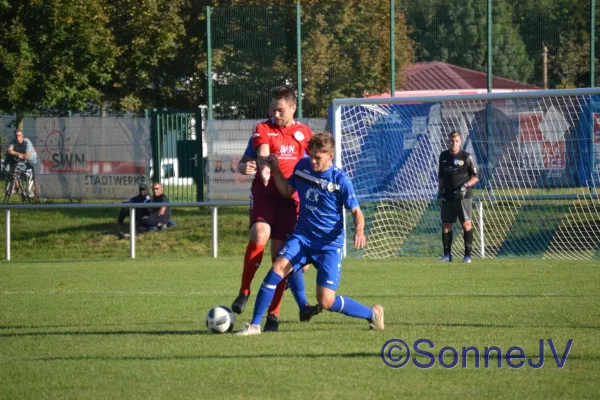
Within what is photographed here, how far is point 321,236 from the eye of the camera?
744 centimetres

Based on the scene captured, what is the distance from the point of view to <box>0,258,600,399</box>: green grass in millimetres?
5492

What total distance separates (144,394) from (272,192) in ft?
9.97

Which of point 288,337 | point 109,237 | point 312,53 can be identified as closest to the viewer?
point 288,337

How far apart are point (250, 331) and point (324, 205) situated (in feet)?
3.80

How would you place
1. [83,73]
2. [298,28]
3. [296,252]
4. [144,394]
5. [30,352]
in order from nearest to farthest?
[144,394]
[30,352]
[296,252]
[298,28]
[83,73]

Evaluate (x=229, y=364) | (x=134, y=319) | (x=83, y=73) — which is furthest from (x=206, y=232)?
(x=229, y=364)

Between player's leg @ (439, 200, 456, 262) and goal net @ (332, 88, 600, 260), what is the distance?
3.10 ft

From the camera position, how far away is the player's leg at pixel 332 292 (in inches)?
290

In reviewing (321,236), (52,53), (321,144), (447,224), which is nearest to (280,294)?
(321,236)

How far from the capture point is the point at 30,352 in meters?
6.84

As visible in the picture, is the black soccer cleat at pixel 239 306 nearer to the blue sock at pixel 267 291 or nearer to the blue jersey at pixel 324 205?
the blue sock at pixel 267 291

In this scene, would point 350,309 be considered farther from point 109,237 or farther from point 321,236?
point 109,237

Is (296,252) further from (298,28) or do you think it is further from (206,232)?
(298,28)

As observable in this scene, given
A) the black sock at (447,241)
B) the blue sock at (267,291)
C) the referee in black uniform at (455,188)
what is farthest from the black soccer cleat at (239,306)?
the black sock at (447,241)
